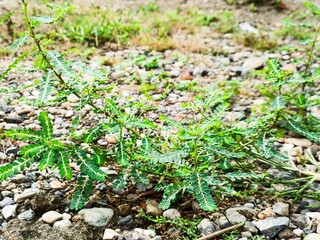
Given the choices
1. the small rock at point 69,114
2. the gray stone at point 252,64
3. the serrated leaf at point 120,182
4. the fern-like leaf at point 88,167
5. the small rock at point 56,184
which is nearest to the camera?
the fern-like leaf at point 88,167

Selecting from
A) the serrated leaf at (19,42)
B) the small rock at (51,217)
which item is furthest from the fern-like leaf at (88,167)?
the serrated leaf at (19,42)

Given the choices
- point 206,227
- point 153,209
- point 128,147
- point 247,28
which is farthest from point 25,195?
point 247,28

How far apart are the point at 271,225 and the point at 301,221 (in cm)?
23

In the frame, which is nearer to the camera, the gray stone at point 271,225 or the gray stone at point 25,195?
the gray stone at point 271,225

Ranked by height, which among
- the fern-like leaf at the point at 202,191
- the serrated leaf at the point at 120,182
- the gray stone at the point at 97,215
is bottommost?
the gray stone at the point at 97,215

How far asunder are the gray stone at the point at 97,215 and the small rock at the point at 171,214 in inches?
14.2

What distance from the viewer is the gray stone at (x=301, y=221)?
2619mm

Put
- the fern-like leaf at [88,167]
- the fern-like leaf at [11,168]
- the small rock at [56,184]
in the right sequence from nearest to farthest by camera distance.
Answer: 1. the fern-like leaf at [11,168]
2. the fern-like leaf at [88,167]
3. the small rock at [56,184]

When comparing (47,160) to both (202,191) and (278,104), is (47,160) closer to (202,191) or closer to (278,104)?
(202,191)

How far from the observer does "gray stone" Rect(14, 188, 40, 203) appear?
270 cm

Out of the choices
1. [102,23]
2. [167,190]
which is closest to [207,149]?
[167,190]

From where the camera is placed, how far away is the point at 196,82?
459 cm

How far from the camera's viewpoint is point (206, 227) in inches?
99.7

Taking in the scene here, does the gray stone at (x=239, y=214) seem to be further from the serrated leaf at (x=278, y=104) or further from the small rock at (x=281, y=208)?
the serrated leaf at (x=278, y=104)
